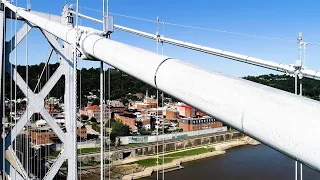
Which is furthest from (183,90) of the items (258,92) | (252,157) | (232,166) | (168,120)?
(168,120)

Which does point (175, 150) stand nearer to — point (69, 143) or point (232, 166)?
point (232, 166)

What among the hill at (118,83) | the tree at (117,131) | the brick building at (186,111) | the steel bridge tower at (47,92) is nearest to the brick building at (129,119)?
the tree at (117,131)

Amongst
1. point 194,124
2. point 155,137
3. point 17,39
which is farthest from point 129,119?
point 17,39

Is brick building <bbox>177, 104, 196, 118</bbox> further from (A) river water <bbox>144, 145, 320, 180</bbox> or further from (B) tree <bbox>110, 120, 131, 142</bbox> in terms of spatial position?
(B) tree <bbox>110, 120, 131, 142</bbox>

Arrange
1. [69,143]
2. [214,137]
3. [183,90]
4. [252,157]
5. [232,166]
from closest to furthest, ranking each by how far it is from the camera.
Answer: [183,90] → [69,143] → [232,166] → [252,157] → [214,137]

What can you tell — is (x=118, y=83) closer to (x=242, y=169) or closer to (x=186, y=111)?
(x=186, y=111)

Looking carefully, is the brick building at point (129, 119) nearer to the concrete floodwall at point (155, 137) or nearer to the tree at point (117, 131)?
the tree at point (117, 131)

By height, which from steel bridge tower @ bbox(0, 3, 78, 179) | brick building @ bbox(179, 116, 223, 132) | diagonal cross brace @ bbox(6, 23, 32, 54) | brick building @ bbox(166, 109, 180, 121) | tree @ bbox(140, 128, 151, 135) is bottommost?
tree @ bbox(140, 128, 151, 135)

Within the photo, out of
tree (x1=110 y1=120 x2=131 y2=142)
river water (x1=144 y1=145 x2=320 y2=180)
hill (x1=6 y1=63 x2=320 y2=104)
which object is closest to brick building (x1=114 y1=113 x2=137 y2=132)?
tree (x1=110 y1=120 x2=131 y2=142)
